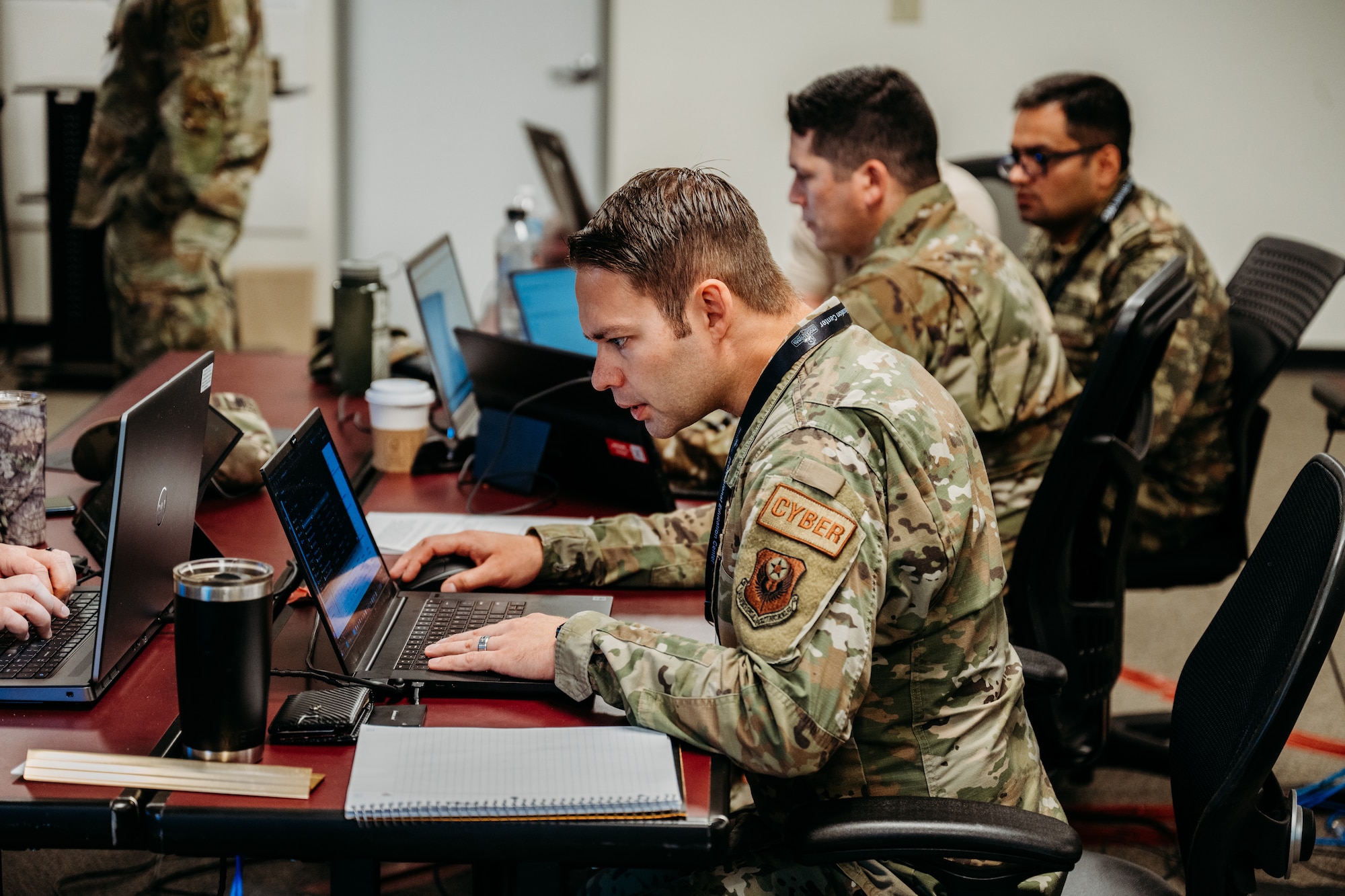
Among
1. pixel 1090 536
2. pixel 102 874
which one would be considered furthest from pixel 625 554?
pixel 102 874

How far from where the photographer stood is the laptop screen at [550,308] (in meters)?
2.32

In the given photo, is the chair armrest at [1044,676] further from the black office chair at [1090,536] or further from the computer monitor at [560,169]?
the computer monitor at [560,169]

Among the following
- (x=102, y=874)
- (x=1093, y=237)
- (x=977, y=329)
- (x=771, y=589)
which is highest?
(x=1093, y=237)

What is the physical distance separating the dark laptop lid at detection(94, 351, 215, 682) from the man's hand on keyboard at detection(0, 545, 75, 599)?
11 cm

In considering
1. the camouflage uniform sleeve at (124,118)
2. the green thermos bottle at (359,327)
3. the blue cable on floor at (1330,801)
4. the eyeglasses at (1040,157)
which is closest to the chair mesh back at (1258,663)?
the blue cable on floor at (1330,801)

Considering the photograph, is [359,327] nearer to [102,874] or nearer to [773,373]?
[102,874]

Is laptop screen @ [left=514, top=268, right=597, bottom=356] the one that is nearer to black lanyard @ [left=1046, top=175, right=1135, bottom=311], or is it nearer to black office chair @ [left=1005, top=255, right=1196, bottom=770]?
black office chair @ [left=1005, top=255, right=1196, bottom=770]

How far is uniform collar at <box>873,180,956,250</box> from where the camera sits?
208 centimetres

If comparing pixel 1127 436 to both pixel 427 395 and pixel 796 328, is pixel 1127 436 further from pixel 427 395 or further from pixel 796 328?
pixel 427 395

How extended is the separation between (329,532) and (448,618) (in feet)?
0.58

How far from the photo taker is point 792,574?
3.27 ft

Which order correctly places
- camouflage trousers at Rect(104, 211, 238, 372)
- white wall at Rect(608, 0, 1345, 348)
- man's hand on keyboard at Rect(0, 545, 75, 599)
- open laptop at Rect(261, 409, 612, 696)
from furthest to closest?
white wall at Rect(608, 0, 1345, 348) → camouflage trousers at Rect(104, 211, 238, 372) → man's hand on keyboard at Rect(0, 545, 75, 599) → open laptop at Rect(261, 409, 612, 696)

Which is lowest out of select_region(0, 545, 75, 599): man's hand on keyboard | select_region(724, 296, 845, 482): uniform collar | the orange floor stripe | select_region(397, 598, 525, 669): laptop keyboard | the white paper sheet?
the orange floor stripe

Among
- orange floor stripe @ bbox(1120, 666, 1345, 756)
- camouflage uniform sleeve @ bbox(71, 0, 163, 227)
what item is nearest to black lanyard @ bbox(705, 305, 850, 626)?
orange floor stripe @ bbox(1120, 666, 1345, 756)
